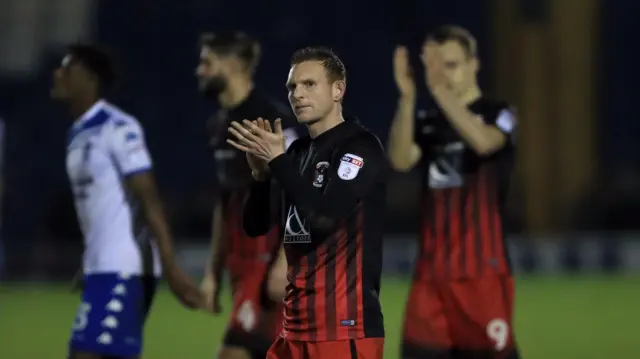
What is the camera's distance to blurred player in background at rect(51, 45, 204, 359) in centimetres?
564

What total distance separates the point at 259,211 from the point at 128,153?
1.33 meters

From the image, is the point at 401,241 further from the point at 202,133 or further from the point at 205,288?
the point at 205,288

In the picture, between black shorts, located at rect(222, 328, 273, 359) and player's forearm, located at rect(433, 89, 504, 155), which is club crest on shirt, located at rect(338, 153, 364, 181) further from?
black shorts, located at rect(222, 328, 273, 359)

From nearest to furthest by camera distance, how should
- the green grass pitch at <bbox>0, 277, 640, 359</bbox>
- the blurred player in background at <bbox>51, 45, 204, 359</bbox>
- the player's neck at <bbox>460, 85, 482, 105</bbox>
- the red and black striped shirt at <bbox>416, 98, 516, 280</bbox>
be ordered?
the blurred player in background at <bbox>51, 45, 204, 359</bbox>, the red and black striped shirt at <bbox>416, 98, 516, 280</bbox>, the player's neck at <bbox>460, 85, 482, 105</bbox>, the green grass pitch at <bbox>0, 277, 640, 359</bbox>

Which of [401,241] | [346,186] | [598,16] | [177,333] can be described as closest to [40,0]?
[401,241]

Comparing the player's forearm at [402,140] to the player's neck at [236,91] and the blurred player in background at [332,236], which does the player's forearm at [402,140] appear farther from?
the blurred player in background at [332,236]

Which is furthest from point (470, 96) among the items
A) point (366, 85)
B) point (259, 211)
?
point (366, 85)

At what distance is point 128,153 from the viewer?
5703mm

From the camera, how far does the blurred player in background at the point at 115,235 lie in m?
5.64

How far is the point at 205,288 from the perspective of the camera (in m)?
6.53

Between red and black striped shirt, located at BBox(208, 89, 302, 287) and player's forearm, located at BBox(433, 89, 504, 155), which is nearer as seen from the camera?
player's forearm, located at BBox(433, 89, 504, 155)

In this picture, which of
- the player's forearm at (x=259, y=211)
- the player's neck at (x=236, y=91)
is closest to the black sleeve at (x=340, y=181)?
the player's forearm at (x=259, y=211)

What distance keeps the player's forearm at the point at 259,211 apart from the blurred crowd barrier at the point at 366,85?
15.8 m

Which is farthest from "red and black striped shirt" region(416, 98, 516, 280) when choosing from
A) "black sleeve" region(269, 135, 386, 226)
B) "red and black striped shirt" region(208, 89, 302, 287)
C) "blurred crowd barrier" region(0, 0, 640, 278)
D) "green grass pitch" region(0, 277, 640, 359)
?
"blurred crowd barrier" region(0, 0, 640, 278)
